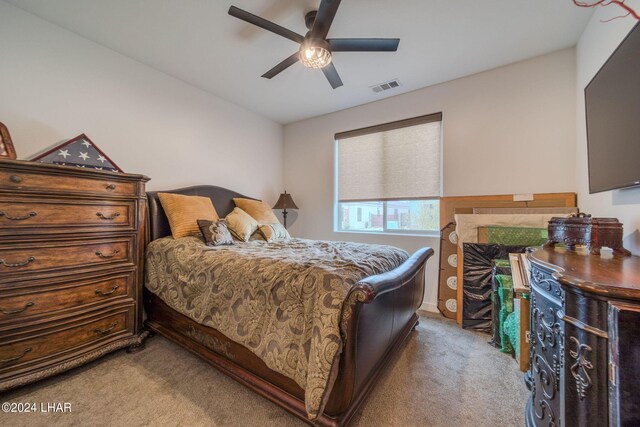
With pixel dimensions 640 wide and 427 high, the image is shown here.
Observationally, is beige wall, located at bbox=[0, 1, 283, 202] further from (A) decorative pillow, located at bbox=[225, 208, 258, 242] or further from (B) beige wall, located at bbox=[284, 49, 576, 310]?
(B) beige wall, located at bbox=[284, 49, 576, 310]

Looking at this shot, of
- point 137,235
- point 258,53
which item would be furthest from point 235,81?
point 137,235

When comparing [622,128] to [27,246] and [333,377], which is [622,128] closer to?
[333,377]

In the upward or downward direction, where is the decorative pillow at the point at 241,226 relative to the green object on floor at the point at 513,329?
upward

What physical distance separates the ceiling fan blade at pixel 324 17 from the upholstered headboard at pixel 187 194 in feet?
6.96

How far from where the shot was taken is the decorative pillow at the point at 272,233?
9.13ft

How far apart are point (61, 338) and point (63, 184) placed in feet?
3.38

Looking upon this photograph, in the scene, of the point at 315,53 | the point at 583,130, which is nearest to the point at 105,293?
the point at 315,53

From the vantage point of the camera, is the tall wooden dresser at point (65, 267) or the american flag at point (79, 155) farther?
the american flag at point (79, 155)

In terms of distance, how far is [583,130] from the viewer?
83.5 inches

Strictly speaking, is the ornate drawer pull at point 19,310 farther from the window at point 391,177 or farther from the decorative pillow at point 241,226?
the window at point 391,177

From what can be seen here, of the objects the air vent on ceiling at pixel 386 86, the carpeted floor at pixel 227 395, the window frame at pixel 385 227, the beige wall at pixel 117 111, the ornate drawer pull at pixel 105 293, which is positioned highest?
the air vent on ceiling at pixel 386 86

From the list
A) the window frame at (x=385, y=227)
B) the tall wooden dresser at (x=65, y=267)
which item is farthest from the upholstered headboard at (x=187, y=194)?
the window frame at (x=385, y=227)

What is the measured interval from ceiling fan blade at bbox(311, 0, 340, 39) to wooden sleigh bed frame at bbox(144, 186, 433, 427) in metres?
1.67

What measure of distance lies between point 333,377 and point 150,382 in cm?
136
